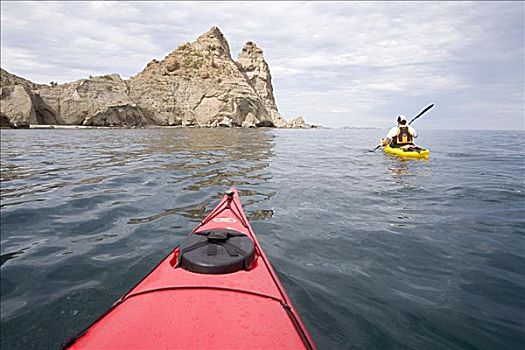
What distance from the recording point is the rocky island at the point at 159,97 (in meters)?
40.4

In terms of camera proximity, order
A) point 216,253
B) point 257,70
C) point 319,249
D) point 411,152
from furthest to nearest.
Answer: point 257,70 < point 411,152 < point 319,249 < point 216,253

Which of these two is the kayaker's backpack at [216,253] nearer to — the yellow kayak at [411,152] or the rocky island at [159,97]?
the yellow kayak at [411,152]

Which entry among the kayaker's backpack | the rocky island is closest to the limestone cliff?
the rocky island

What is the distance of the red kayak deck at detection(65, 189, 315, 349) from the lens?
137cm

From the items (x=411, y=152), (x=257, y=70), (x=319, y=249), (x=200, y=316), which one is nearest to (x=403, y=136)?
(x=411, y=152)

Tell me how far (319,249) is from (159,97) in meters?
59.3

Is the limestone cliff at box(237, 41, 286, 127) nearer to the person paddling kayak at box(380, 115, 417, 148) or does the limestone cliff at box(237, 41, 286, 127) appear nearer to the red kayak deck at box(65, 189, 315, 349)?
the person paddling kayak at box(380, 115, 417, 148)

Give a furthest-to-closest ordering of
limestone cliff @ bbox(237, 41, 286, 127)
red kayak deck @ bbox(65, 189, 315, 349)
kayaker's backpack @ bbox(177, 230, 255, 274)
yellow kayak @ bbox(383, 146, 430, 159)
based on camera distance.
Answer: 1. limestone cliff @ bbox(237, 41, 286, 127)
2. yellow kayak @ bbox(383, 146, 430, 159)
3. kayaker's backpack @ bbox(177, 230, 255, 274)
4. red kayak deck @ bbox(65, 189, 315, 349)

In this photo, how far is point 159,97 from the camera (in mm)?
57000

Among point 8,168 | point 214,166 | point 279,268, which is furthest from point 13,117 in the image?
point 279,268

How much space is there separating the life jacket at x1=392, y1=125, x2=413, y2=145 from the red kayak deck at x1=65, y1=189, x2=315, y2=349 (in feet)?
38.9

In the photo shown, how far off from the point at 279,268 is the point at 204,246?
4.30 ft

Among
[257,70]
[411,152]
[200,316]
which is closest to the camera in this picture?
[200,316]

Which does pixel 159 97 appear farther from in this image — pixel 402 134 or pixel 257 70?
pixel 402 134
